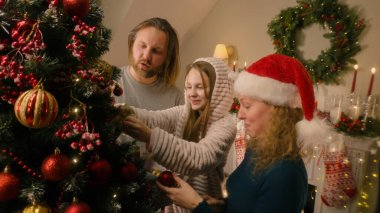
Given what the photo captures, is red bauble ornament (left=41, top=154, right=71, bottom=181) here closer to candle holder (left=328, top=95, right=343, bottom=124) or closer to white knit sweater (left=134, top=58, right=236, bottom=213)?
white knit sweater (left=134, top=58, right=236, bottom=213)

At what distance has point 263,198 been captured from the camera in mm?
922

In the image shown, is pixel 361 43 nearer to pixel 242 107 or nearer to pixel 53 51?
pixel 242 107

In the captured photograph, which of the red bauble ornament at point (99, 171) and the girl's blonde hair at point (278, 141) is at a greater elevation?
the girl's blonde hair at point (278, 141)

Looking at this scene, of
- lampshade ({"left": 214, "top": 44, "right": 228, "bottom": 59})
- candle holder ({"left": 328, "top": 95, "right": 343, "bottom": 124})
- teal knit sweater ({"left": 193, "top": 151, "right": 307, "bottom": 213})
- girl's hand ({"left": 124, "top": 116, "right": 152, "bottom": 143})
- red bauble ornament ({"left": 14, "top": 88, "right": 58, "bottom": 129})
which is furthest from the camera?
lampshade ({"left": 214, "top": 44, "right": 228, "bottom": 59})

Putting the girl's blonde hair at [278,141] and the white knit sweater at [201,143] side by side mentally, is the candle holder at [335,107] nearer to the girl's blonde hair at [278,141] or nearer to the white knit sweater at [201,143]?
the white knit sweater at [201,143]

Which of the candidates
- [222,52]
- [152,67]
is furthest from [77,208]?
[222,52]

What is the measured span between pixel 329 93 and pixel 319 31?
24.9 inches

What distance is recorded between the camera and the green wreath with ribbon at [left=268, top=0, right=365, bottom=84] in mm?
2773

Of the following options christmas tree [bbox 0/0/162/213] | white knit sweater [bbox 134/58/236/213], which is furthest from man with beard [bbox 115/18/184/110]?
christmas tree [bbox 0/0/162/213]

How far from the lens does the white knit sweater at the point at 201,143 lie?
1.06 m

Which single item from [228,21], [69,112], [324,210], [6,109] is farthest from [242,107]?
[228,21]

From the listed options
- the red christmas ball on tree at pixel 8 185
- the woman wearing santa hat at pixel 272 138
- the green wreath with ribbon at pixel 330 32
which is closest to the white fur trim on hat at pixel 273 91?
the woman wearing santa hat at pixel 272 138

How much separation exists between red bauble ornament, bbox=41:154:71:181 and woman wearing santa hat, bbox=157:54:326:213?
0.47m

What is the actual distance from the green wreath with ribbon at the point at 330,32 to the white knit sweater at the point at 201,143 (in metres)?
1.94
